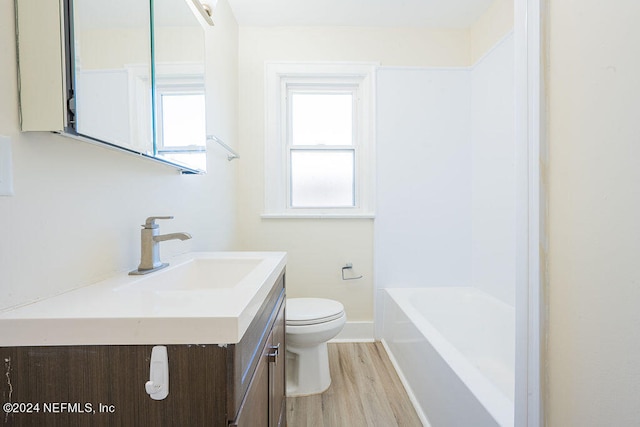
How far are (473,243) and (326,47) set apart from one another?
1947 mm

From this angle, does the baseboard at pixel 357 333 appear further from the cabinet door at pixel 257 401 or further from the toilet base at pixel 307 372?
the cabinet door at pixel 257 401

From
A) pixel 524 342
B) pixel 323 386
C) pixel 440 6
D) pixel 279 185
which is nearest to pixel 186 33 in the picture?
pixel 279 185

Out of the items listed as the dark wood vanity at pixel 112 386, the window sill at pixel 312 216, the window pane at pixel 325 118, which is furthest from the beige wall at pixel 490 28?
the dark wood vanity at pixel 112 386

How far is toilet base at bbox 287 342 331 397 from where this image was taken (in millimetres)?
1716

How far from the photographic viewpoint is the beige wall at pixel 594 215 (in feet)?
1.76

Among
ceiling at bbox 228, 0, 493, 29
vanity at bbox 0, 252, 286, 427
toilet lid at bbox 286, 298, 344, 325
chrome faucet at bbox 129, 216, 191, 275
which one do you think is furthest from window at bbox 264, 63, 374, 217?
vanity at bbox 0, 252, 286, 427

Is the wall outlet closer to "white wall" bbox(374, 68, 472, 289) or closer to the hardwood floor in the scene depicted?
the hardwood floor

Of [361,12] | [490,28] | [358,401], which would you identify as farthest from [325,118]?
[358,401]

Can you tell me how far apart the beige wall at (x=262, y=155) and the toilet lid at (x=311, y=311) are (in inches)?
18.8

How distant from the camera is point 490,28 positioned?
212 cm

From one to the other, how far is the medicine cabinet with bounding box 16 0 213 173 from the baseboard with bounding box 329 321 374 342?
169 cm

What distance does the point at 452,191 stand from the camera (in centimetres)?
240

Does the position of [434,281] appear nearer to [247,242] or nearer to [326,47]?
[247,242]

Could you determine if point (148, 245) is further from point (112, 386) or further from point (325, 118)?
point (325, 118)
